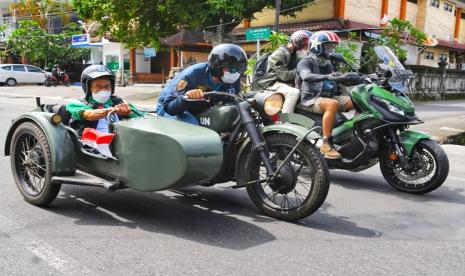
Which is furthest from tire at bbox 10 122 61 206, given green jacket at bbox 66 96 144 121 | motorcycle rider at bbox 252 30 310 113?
motorcycle rider at bbox 252 30 310 113

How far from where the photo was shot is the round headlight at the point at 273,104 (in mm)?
3830

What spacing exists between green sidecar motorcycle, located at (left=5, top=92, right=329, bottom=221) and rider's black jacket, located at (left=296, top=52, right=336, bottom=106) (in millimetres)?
1306

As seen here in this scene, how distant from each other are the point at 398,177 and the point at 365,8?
20.6 meters

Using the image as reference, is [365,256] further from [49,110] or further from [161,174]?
[49,110]

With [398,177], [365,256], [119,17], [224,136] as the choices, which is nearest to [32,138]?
[224,136]

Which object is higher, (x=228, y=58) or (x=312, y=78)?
(x=228, y=58)

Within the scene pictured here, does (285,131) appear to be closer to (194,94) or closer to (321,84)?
(194,94)

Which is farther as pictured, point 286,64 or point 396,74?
point 286,64

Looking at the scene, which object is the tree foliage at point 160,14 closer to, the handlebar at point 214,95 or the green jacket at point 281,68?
the green jacket at point 281,68

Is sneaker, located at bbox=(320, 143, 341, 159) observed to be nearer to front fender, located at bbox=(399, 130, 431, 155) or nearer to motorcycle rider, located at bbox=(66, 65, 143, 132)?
front fender, located at bbox=(399, 130, 431, 155)

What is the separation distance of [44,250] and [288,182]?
6.33ft

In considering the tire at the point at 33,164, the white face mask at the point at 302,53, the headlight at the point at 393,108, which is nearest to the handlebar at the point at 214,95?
the tire at the point at 33,164

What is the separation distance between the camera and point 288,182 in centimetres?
394

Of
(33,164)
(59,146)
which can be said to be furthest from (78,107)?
(33,164)
